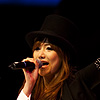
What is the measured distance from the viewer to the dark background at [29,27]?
6.59 feet

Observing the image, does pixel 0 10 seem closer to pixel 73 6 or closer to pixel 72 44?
pixel 73 6

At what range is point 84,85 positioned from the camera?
1.43 meters

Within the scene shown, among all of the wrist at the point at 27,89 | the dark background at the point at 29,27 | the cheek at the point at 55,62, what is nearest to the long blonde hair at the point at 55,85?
the cheek at the point at 55,62

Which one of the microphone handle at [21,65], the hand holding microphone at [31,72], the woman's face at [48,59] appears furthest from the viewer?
the woman's face at [48,59]

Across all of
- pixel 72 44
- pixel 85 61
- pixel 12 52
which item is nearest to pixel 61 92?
pixel 72 44

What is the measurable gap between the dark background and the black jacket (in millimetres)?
552

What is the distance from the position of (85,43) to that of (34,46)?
621 mm

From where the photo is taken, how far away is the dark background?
2.01 m

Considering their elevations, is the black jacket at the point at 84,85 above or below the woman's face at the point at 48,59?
below

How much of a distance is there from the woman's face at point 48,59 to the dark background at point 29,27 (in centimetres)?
51

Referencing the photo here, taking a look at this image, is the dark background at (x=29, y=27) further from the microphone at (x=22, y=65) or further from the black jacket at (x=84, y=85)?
the microphone at (x=22, y=65)

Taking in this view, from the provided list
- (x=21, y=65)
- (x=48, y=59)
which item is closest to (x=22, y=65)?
(x=21, y=65)

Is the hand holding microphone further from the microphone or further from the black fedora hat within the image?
the black fedora hat

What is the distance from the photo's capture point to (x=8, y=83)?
198 cm
